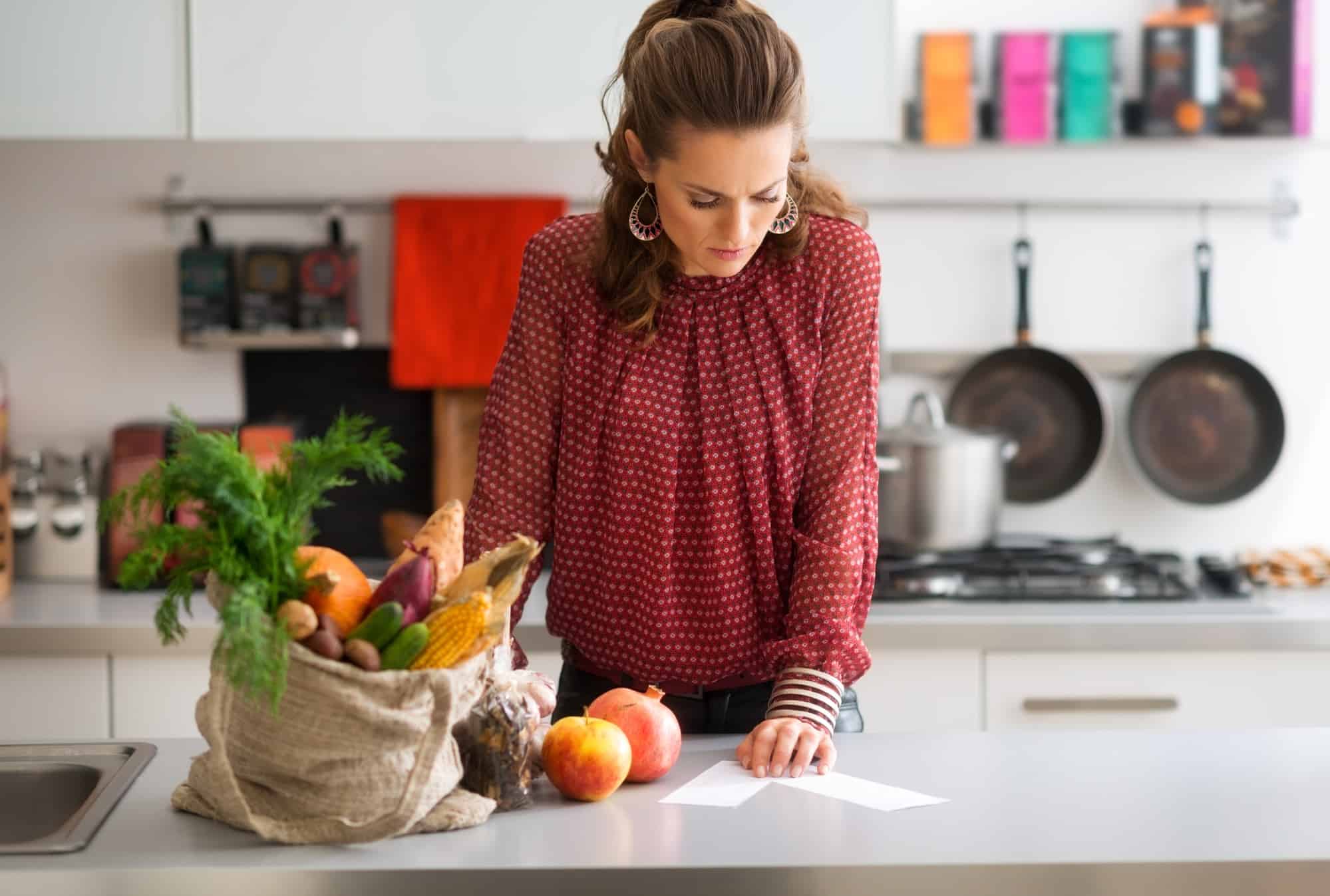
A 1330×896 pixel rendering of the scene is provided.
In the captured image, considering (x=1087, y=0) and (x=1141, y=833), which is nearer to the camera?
(x=1141, y=833)

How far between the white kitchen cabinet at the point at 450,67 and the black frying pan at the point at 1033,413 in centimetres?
57

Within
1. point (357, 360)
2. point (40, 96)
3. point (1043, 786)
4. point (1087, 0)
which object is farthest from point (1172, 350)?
point (40, 96)

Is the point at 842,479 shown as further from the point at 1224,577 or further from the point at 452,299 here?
the point at 452,299

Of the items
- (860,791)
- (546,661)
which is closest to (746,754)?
(860,791)

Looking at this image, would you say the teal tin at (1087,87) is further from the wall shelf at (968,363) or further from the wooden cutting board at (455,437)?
the wooden cutting board at (455,437)

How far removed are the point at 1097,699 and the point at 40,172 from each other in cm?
215

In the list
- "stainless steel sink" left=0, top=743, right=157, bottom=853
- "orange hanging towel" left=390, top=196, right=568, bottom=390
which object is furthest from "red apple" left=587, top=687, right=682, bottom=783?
"orange hanging towel" left=390, top=196, right=568, bottom=390

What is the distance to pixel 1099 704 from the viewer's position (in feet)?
7.96

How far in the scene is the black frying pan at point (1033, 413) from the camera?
114 inches

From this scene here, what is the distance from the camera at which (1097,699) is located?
2.42 metres

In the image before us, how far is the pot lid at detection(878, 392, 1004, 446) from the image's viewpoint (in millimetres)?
2604

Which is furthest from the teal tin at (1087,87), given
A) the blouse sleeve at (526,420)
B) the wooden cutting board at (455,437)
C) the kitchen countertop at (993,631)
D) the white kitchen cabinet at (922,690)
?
the blouse sleeve at (526,420)

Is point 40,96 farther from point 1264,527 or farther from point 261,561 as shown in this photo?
point 1264,527

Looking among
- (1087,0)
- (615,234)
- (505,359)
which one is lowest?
(505,359)
